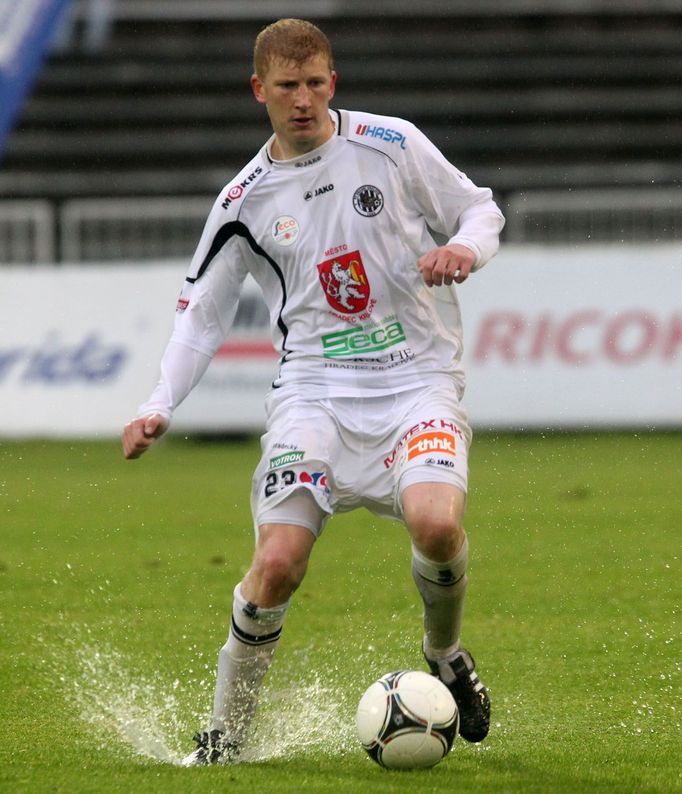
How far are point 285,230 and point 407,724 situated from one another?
5.24 feet

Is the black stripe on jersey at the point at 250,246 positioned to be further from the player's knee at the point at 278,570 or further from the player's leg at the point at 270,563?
the player's knee at the point at 278,570

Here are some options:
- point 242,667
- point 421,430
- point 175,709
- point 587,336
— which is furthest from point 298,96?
point 587,336

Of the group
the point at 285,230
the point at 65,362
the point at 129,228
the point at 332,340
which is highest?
the point at 285,230

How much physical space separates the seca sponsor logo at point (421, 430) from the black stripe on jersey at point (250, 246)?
514mm

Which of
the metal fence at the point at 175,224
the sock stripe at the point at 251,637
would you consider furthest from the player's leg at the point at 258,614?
the metal fence at the point at 175,224

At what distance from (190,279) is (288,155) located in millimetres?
524

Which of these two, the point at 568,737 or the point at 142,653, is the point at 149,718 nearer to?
the point at 142,653

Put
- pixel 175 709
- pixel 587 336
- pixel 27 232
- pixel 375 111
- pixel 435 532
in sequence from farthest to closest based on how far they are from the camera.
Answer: pixel 375 111
pixel 27 232
pixel 587 336
pixel 175 709
pixel 435 532

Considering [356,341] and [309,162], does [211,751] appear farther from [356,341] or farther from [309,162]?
[309,162]

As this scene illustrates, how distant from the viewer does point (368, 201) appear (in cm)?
503

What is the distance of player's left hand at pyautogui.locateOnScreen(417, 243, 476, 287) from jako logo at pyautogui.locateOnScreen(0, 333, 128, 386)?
11114 millimetres

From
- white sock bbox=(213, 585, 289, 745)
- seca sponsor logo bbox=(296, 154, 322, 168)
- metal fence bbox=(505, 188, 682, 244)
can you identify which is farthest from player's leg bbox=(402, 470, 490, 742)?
metal fence bbox=(505, 188, 682, 244)

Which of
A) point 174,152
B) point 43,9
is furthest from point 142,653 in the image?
point 174,152

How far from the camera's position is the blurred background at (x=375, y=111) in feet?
49.5
